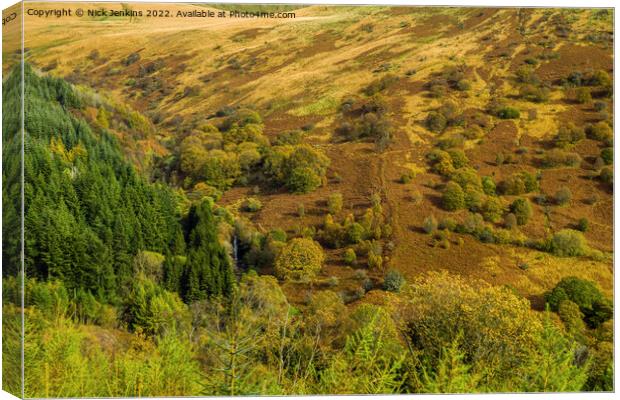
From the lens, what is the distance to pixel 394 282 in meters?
10.8

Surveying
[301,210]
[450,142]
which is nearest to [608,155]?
[450,142]

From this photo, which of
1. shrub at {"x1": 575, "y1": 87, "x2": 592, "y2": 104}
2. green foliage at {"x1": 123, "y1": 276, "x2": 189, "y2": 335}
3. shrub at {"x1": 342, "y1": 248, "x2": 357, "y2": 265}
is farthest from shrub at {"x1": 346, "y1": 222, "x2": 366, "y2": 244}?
shrub at {"x1": 575, "y1": 87, "x2": 592, "y2": 104}

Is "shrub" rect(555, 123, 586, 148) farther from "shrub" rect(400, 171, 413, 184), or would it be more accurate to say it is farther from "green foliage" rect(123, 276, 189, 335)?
"green foliage" rect(123, 276, 189, 335)

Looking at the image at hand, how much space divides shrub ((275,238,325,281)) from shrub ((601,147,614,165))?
427 centimetres

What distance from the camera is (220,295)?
10.7 meters

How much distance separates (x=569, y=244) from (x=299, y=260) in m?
3.76

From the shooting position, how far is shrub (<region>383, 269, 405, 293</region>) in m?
10.7

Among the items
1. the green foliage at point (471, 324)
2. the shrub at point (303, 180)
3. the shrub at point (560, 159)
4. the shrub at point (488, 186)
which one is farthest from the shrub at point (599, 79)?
the shrub at point (303, 180)

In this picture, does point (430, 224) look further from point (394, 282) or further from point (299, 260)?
point (299, 260)

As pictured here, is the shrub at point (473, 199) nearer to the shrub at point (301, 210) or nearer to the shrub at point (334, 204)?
the shrub at point (334, 204)

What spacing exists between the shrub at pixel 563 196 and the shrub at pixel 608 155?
2.46 feet

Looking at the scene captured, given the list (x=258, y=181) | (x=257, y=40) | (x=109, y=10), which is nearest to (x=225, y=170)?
(x=258, y=181)

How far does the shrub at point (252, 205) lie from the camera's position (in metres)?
11.1

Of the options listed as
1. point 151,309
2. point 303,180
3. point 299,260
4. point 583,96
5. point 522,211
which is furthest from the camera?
point 583,96
